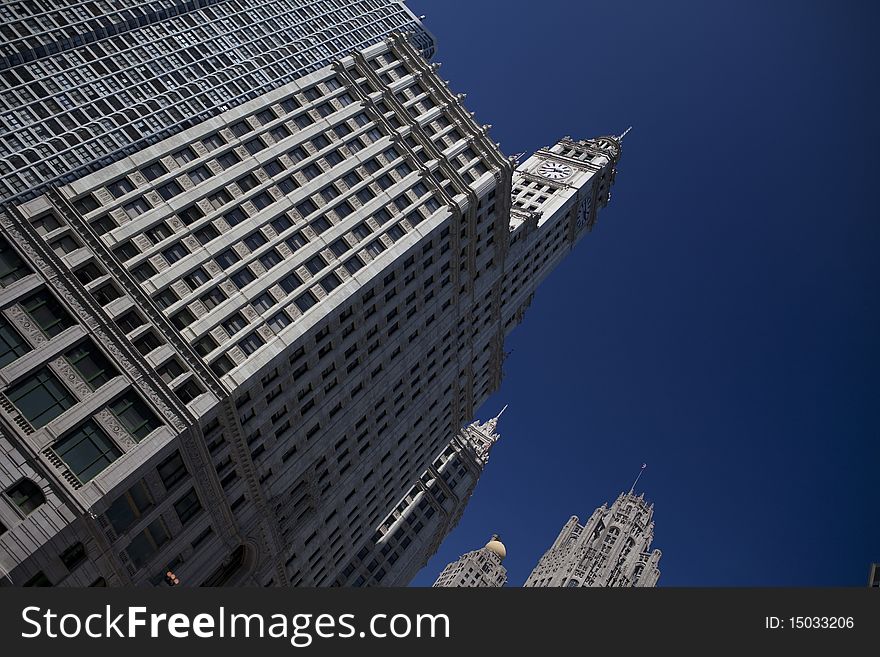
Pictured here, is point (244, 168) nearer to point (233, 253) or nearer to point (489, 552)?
point (233, 253)

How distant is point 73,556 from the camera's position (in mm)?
40281

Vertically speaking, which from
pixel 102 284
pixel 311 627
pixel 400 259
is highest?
pixel 400 259

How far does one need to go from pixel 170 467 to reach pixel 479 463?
328ft

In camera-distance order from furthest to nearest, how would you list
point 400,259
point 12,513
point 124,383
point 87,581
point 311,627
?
point 400,259, point 124,383, point 87,581, point 12,513, point 311,627

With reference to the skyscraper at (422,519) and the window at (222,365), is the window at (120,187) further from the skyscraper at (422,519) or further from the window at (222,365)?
the skyscraper at (422,519)

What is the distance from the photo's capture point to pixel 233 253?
5494cm

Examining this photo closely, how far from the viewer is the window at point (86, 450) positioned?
41.0m

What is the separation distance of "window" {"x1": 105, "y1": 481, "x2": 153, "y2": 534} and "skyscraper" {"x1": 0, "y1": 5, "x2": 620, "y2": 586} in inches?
4.2

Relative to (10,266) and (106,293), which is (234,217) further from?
(10,266)

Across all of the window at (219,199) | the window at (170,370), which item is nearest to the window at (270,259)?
the window at (219,199)

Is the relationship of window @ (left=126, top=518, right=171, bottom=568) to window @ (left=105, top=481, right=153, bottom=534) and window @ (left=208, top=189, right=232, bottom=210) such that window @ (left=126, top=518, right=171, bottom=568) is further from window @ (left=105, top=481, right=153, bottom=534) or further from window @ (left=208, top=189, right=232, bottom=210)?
window @ (left=208, top=189, right=232, bottom=210)

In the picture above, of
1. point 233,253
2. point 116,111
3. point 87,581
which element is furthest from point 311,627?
point 116,111

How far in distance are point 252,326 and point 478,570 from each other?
442 ft

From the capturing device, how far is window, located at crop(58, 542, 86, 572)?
39625mm
